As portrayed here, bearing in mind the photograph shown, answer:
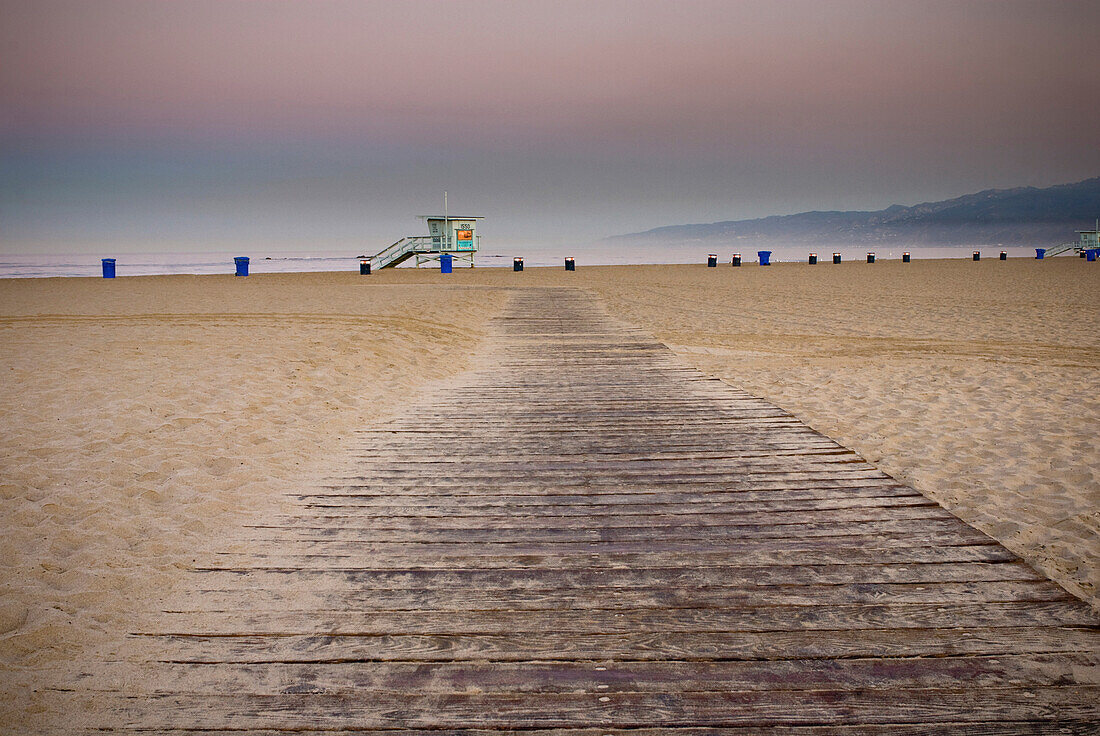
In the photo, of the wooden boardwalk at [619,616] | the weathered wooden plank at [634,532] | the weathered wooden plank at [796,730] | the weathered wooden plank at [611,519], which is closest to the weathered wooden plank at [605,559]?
the wooden boardwalk at [619,616]

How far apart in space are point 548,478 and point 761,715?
2440 mm

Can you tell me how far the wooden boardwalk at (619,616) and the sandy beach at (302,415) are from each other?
43cm

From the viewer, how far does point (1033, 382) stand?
7996 mm

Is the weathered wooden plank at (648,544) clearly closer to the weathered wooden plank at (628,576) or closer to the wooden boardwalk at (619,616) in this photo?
the wooden boardwalk at (619,616)

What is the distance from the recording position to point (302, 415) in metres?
6.30

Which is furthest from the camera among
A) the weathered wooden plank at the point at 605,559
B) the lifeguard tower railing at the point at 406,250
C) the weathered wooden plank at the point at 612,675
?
the lifeguard tower railing at the point at 406,250

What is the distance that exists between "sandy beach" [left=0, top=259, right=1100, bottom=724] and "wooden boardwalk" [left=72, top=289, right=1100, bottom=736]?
1.41 ft

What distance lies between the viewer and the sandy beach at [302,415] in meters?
3.34

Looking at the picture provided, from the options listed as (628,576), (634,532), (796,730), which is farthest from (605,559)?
(796,730)

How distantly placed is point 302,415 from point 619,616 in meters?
4.55

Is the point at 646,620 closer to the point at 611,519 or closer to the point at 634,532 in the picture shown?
the point at 634,532

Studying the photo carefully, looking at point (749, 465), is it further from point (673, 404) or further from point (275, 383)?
point (275, 383)

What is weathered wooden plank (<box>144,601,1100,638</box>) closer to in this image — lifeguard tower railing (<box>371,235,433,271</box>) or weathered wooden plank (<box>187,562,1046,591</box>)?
weathered wooden plank (<box>187,562,1046,591</box>)

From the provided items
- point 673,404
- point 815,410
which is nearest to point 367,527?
point 673,404
